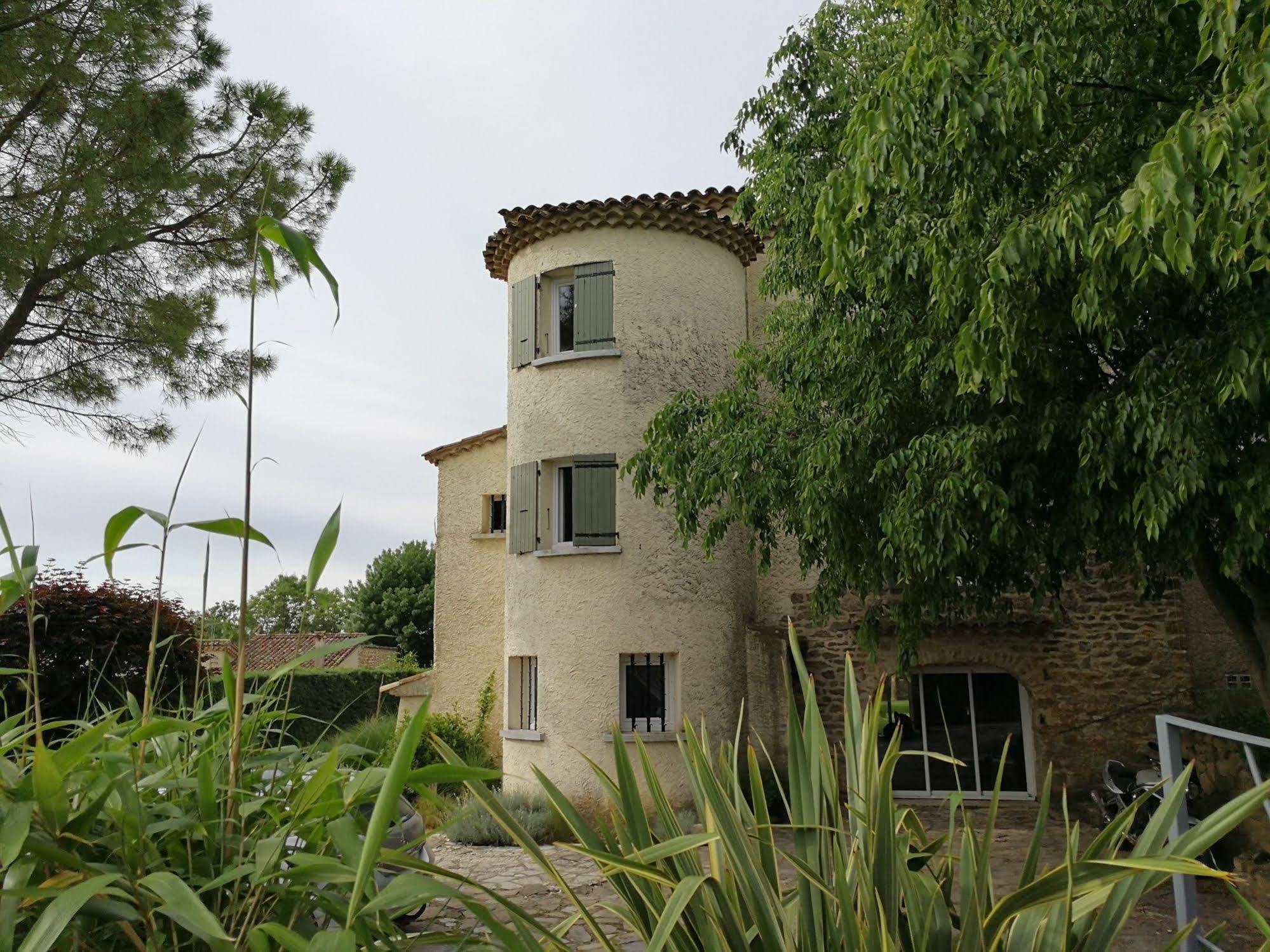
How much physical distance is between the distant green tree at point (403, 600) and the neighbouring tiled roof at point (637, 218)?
19529 millimetres

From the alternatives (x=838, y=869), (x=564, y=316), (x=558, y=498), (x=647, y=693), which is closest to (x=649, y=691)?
(x=647, y=693)

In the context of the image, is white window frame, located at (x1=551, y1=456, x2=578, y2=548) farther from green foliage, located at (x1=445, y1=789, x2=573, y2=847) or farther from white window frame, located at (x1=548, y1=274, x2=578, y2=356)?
green foliage, located at (x1=445, y1=789, x2=573, y2=847)

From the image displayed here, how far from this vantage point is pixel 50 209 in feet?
30.4

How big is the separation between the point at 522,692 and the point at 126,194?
25.6 ft

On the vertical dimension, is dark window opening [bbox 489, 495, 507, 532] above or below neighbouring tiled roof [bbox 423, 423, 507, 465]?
below

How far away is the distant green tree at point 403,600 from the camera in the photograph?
31.4m

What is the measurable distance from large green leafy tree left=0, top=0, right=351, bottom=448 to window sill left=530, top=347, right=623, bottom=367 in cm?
348

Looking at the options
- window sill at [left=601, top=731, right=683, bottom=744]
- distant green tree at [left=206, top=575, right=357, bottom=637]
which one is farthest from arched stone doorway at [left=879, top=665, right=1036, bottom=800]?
distant green tree at [left=206, top=575, right=357, bottom=637]

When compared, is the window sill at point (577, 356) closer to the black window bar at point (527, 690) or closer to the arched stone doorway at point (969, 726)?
the black window bar at point (527, 690)

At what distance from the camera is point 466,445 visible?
15758mm

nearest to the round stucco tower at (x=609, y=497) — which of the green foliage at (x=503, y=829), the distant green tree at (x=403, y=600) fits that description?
the green foliage at (x=503, y=829)

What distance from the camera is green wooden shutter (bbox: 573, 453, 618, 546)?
1274cm

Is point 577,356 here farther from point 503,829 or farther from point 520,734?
point 503,829

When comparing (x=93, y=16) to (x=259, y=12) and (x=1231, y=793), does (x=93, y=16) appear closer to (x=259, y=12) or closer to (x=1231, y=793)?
(x=259, y=12)
